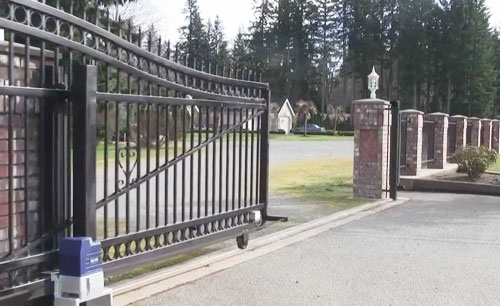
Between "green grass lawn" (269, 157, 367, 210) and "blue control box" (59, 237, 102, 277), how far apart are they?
24.4 feet

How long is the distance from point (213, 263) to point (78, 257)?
8.23 ft

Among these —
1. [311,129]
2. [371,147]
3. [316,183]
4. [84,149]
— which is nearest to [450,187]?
[371,147]

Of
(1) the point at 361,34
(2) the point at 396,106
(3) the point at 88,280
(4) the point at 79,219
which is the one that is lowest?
(3) the point at 88,280

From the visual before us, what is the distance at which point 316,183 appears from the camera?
15492 mm

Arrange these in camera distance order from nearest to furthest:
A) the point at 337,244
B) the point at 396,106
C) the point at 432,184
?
the point at 337,244 < the point at 396,106 < the point at 432,184

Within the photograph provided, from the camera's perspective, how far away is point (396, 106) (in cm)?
1248

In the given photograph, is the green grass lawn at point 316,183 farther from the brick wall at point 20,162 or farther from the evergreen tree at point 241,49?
the evergreen tree at point 241,49

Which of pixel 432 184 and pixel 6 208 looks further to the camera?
pixel 432 184

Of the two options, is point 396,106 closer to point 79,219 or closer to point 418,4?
point 79,219

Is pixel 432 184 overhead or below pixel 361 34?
below

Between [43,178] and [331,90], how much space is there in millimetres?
75923

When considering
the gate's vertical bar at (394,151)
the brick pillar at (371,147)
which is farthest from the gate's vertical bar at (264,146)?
the gate's vertical bar at (394,151)

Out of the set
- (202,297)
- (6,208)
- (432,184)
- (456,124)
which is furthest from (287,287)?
(456,124)

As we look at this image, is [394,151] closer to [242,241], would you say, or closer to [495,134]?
[242,241]
